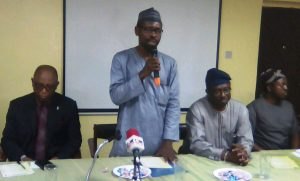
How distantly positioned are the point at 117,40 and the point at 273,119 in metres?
1.66

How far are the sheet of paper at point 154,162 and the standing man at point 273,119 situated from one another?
119 cm

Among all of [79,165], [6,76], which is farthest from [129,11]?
[79,165]

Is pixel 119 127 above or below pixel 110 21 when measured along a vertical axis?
below

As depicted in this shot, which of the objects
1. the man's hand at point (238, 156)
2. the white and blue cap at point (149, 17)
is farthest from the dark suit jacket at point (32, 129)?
the man's hand at point (238, 156)

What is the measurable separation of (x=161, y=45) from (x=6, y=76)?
1549mm

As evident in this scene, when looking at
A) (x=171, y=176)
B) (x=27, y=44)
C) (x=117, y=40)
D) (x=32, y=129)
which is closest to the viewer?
(x=171, y=176)

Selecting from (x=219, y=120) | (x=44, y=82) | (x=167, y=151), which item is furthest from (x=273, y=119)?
(x=44, y=82)

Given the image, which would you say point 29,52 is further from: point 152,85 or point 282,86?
point 282,86

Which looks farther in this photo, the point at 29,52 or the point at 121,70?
the point at 29,52

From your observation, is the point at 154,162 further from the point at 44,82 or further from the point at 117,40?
the point at 117,40

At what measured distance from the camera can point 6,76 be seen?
347 cm

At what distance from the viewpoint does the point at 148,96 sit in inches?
87.3

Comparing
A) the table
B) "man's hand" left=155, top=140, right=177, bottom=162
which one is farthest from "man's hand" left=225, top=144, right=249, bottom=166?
"man's hand" left=155, top=140, right=177, bottom=162

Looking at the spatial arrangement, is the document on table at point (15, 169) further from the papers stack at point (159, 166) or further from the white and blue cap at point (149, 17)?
the white and blue cap at point (149, 17)
